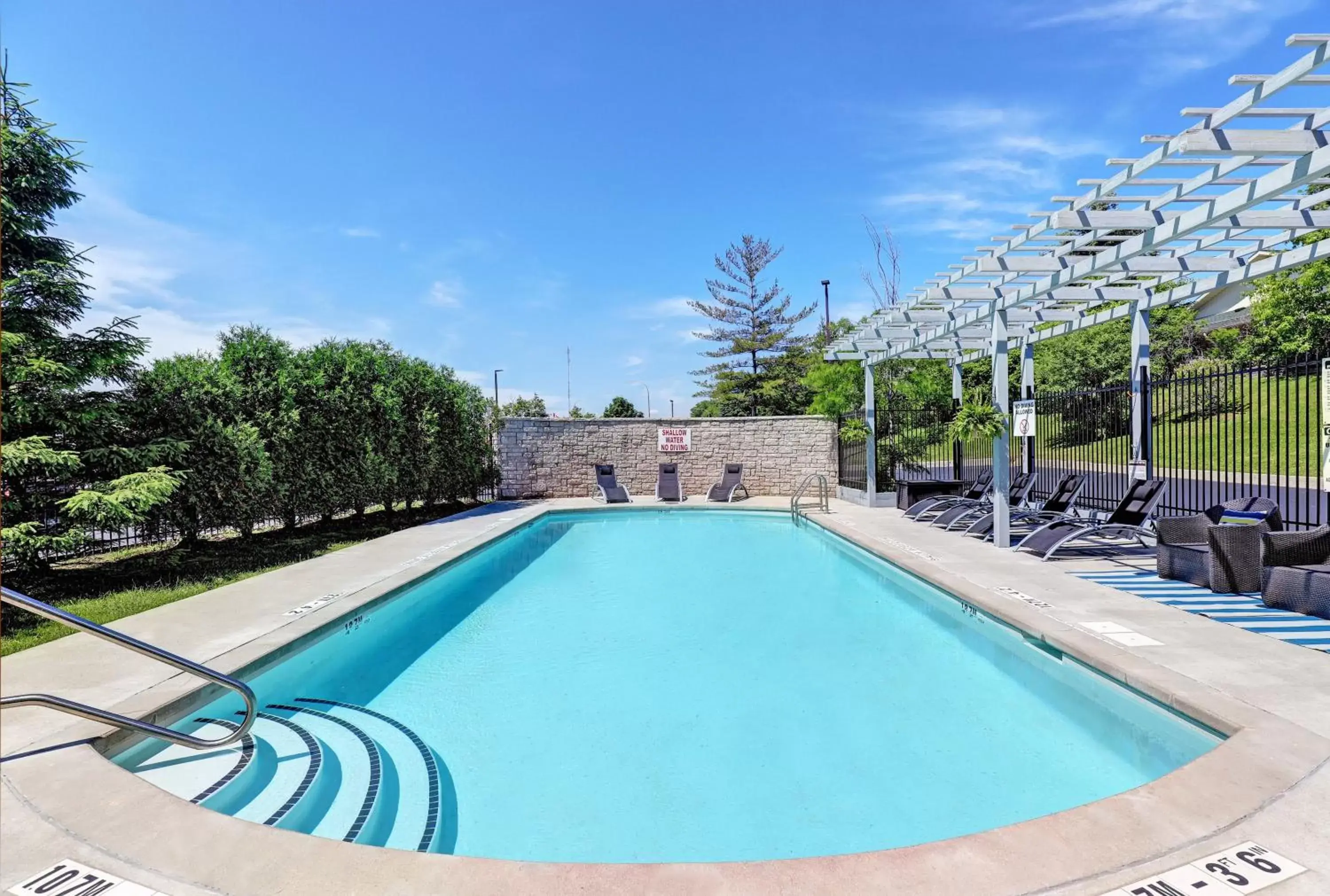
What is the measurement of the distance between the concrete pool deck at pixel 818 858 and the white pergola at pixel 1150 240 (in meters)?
3.61

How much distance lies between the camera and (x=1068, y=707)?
4.16 metres

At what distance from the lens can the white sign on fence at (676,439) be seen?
57.5 ft

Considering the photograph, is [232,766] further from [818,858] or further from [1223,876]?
[1223,876]

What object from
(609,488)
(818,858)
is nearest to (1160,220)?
(818,858)

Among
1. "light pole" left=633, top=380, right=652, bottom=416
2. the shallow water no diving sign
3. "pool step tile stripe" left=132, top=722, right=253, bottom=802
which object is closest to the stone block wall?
"pool step tile stripe" left=132, top=722, right=253, bottom=802

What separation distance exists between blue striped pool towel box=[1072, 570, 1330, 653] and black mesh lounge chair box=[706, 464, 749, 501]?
938cm

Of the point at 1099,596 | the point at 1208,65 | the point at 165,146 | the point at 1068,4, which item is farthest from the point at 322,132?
the point at 1208,65

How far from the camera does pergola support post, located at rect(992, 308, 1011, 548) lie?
8.60 meters

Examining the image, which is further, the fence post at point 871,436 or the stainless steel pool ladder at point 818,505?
the fence post at point 871,436

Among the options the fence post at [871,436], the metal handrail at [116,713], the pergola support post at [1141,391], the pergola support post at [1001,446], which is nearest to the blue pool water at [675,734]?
the metal handrail at [116,713]

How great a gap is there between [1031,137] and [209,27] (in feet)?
43.7

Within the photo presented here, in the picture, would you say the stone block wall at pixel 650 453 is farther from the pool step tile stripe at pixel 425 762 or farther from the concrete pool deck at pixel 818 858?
the pool step tile stripe at pixel 425 762

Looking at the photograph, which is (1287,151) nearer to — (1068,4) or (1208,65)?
(1068,4)

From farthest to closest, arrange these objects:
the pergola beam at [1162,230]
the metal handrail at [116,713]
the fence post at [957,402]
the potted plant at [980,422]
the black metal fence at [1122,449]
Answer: the fence post at [957,402], the black metal fence at [1122,449], the potted plant at [980,422], the pergola beam at [1162,230], the metal handrail at [116,713]
